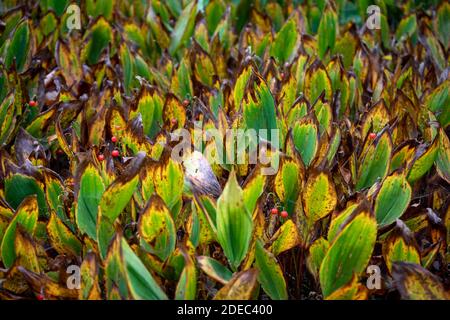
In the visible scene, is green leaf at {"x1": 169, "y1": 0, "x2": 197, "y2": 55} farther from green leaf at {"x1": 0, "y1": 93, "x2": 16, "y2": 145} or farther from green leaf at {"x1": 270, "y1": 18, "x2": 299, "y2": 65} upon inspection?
green leaf at {"x1": 0, "y1": 93, "x2": 16, "y2": 145}

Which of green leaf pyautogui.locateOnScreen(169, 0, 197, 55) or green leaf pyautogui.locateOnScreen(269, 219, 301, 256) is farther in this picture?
green leaf pyautogui.locateOnScreen(169, 0, 197, 55)

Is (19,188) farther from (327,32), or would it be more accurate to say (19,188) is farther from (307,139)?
(327,32)

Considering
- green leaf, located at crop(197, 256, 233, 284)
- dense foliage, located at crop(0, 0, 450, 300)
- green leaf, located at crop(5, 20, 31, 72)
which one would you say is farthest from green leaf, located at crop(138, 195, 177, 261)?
green leaf, located at crop(5, 20, 31, 72)

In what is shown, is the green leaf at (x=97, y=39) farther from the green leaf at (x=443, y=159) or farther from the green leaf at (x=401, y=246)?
the green leaf at (x=401, y=246)

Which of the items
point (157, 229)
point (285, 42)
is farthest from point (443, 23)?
point (157, 229)

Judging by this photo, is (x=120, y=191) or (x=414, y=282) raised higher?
(x=120, y=191)

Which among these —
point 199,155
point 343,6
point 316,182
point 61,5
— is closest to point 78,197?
point 199,155

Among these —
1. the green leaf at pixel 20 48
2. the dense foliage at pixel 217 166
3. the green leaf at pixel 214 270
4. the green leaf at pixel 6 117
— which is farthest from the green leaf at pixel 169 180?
the green leaf at pixel 20 48
